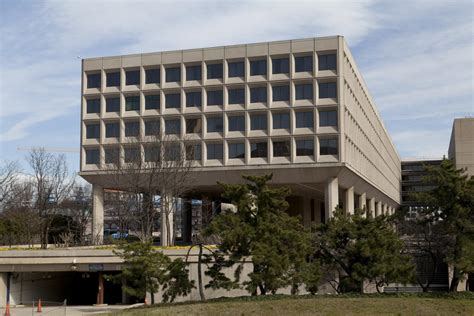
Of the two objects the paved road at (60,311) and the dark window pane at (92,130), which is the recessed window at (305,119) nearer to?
the dark window pane at (92,130)

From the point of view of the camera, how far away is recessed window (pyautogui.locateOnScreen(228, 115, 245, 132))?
61.9 m

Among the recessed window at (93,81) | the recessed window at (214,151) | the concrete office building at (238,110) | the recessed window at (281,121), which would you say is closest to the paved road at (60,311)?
the concrete office building at (238,110)

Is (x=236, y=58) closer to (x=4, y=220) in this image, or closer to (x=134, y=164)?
(x=134, y=164)

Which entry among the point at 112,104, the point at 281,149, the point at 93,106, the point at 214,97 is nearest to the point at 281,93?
the point at 281,149

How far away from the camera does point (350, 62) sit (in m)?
65.4

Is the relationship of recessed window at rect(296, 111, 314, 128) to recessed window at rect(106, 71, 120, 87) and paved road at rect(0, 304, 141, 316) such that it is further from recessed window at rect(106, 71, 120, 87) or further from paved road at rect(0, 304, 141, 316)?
paved road at rect(0, 304, 141, 316)

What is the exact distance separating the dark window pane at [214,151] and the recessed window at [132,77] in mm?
10647

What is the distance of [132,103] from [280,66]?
1585cm

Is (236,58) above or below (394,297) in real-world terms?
above

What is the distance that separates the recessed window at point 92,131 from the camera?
217 ft

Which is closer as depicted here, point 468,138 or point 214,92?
point 214,92

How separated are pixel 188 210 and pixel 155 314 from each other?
59.7 meters

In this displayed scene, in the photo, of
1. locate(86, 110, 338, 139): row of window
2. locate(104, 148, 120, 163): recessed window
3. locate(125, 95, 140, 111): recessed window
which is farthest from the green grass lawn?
locate(125, 95, 140, 111): recessed window

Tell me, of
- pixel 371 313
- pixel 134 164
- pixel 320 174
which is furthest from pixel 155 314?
pixel 320 174
